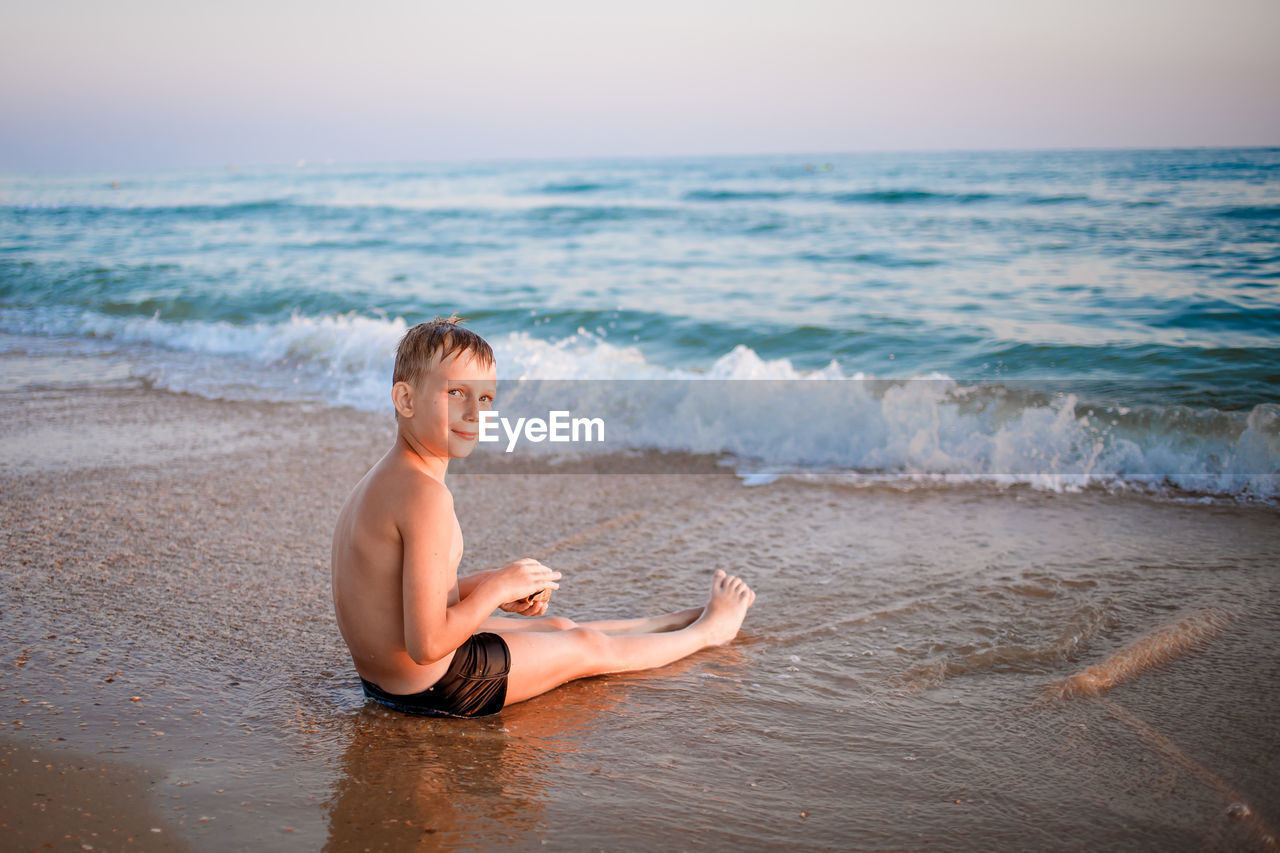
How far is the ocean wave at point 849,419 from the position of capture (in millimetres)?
5652

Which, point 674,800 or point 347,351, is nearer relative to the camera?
point 674,800

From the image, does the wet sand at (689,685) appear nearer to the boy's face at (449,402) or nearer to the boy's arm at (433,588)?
the boy's arm at (433,588)

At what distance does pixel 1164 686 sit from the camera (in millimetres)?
3043

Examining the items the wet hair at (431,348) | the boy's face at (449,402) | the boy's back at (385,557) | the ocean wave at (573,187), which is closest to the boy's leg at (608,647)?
the boy's back at (385,557)

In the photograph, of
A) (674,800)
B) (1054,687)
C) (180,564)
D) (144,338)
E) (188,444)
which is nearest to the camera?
(674,800)

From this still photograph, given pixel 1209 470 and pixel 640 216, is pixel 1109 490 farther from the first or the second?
pixel 640 216

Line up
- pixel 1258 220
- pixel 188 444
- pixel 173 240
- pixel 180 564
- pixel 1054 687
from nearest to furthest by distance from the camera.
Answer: pixel 1054 687, pixel 180 564, pixel 188 444, pixel 1258 220, pixel 173 240

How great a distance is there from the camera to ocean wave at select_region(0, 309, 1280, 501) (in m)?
5.65

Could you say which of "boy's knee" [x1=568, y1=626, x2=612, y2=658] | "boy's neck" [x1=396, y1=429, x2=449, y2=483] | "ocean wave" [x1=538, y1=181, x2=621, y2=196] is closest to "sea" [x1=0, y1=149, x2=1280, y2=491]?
"boy's knee" [x1=568, y1=626, x2=612, y2=658]

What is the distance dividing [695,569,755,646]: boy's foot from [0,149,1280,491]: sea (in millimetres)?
2206

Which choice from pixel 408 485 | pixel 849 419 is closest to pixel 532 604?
pixel 408 485

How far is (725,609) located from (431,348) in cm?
162

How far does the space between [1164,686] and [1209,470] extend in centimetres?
319

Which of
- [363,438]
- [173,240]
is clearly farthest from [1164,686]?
[173,240]
